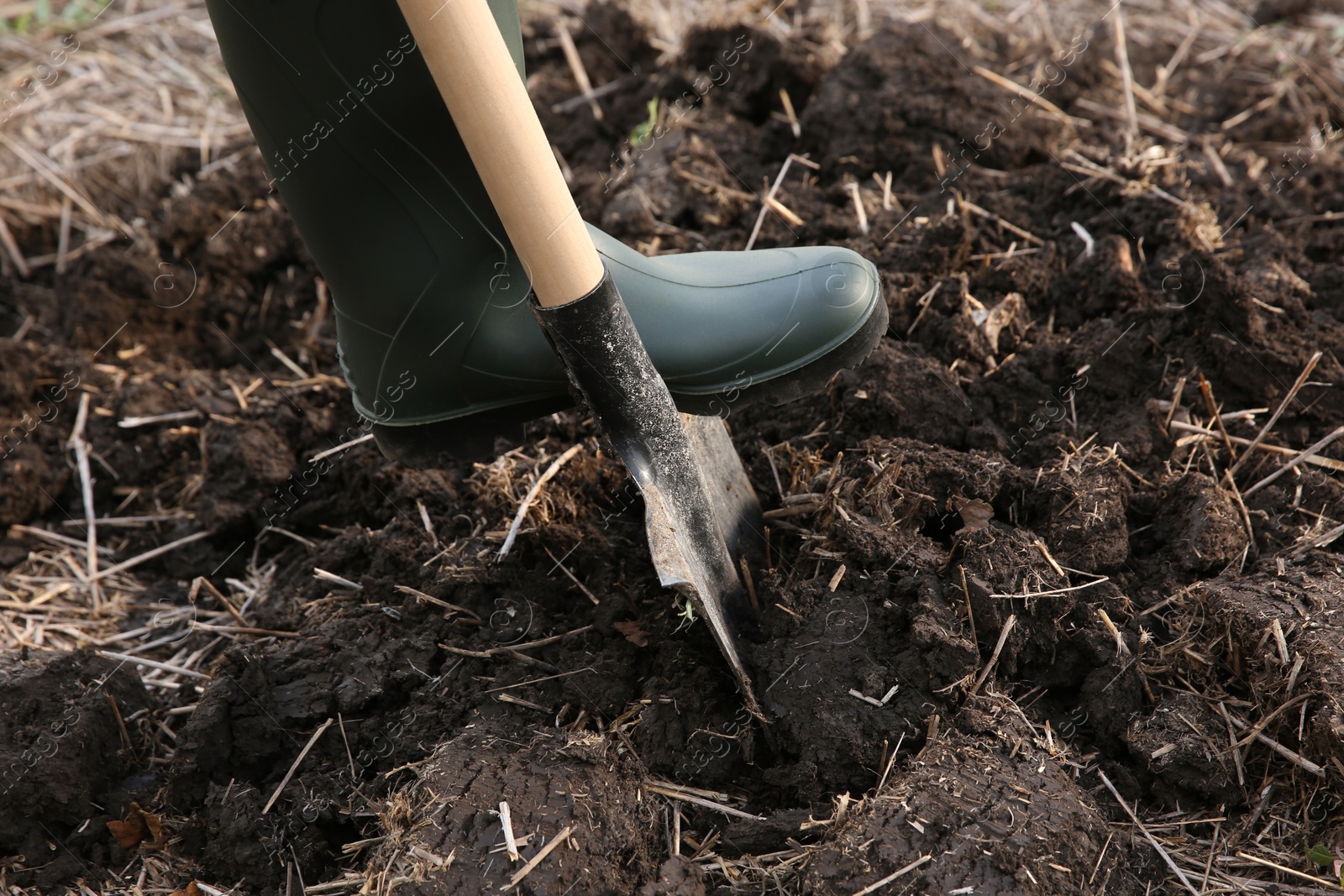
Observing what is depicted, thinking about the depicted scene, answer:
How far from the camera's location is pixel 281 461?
2.33 m

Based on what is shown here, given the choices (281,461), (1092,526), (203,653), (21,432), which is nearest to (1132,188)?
(1092,526)

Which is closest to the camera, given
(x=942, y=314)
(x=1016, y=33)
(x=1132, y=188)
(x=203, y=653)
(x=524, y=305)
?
(x=524, y=305)

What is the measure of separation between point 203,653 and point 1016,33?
3.27 m

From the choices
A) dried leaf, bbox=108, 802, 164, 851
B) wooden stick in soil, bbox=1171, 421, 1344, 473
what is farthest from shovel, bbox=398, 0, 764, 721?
dried leaf, bbox=108, 802, 164, 851

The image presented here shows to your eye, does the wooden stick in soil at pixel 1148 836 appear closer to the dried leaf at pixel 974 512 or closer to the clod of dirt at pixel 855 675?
the clod of dirt at pixel 855 675

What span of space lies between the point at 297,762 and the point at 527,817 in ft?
1.70

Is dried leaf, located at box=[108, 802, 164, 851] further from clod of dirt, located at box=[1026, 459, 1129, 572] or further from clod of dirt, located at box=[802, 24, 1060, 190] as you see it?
clod of dirt, located at box=[802, 24, 1060, 190]

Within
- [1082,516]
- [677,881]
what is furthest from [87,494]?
[1082,516]

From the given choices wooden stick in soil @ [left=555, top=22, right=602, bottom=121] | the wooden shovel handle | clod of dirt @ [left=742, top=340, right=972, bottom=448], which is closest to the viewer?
the wooden shovel handle

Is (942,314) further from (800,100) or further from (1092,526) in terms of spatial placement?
(800,100)

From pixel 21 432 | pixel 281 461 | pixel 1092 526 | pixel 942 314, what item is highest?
pixel 21 432

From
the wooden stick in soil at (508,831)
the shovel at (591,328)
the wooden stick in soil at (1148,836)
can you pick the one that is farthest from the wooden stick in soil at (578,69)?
the wooden stick in soil at (1148,836)

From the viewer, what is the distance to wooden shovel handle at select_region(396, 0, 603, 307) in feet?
4.13

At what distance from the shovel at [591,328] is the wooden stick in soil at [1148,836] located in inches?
23.2
